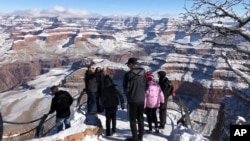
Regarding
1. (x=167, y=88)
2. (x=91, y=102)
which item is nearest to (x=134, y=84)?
(x=167, y=88)

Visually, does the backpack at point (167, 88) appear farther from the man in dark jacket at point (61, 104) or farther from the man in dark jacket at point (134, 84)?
the man in dark jacket at point (61, 104)

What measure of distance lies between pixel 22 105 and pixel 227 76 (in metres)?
56.0

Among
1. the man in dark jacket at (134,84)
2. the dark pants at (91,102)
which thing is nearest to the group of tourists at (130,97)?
the man in dark jacket at (134,84)

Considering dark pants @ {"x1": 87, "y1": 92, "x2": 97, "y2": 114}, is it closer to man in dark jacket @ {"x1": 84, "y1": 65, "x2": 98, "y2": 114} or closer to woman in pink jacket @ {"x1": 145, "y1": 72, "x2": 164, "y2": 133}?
man in dark jacket @ {"x1": 84, "y1": 65, "x2": 98, "y2": 114}

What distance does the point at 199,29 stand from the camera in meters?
11.5

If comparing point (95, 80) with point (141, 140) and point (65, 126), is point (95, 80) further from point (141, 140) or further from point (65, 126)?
point (141, 140)

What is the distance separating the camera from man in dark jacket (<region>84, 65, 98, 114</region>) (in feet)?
42.3

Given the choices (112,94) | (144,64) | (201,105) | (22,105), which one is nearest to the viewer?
(112,94)

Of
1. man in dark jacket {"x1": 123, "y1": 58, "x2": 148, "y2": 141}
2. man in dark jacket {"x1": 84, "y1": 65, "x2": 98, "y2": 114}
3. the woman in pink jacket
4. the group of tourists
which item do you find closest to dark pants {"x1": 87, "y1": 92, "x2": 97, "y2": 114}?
man in dark jacket {"x1": 84, "y1": 65, "x2": 98, "y2": 114}

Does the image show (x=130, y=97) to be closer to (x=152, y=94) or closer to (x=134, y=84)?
(x=134, y=84)

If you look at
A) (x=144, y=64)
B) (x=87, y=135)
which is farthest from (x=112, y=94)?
(x=144, y=64)

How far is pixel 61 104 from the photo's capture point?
33.6 feet

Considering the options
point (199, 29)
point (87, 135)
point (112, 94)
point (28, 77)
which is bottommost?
point (28, 77)

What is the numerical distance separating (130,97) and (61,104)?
7.04 feet
